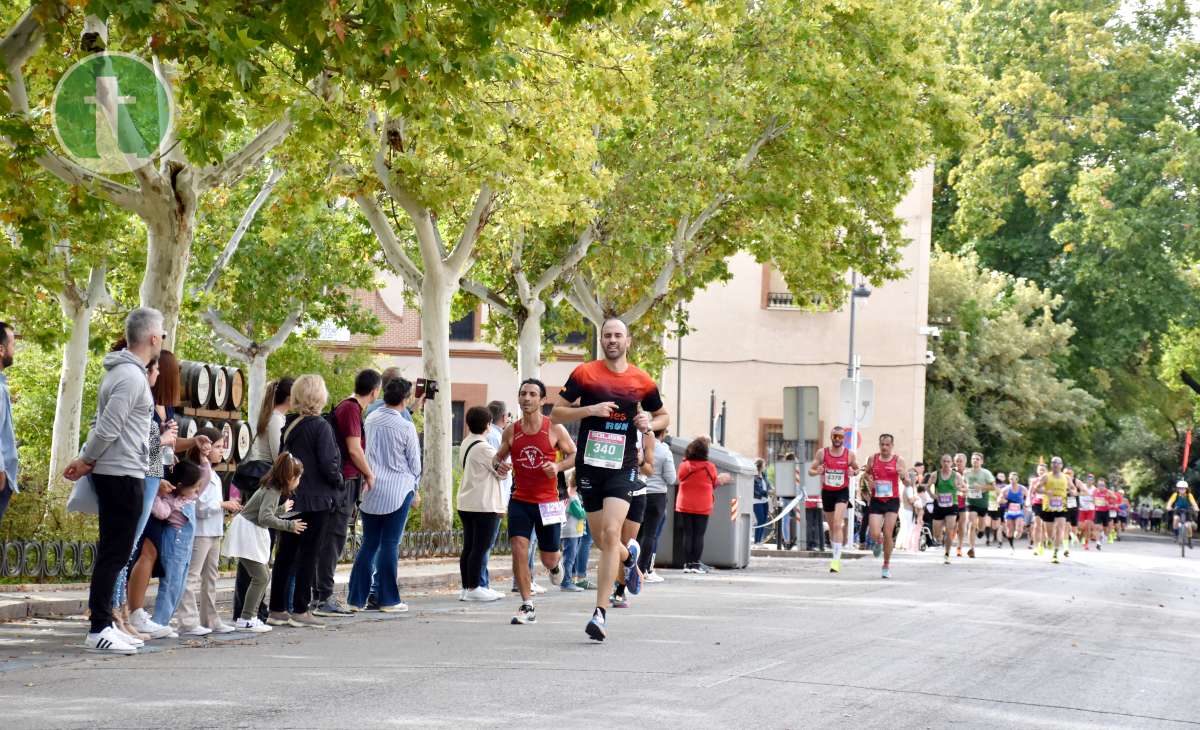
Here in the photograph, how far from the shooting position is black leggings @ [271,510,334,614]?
12.7 m

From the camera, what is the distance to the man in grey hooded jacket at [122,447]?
34.5ft

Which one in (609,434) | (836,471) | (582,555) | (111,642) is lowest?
(111,642)

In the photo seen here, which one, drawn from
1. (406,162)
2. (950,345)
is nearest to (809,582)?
(406,162)

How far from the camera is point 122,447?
10.6m

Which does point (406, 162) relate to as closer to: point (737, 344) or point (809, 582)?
point (809, 582)

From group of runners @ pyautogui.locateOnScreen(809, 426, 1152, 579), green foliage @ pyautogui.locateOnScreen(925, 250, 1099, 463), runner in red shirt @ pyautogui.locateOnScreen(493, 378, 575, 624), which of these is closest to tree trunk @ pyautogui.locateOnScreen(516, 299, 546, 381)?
group of runners @ pyautogui.locateOnScreen(809, 426, 1152, 579)

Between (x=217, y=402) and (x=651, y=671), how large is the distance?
14.6m

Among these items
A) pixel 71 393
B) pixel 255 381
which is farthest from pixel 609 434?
pixel 255 381

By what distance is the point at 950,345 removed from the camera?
5122 cm

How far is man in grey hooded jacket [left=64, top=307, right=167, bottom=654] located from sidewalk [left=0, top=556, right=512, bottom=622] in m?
2.78

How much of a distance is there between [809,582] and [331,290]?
67.2 feet

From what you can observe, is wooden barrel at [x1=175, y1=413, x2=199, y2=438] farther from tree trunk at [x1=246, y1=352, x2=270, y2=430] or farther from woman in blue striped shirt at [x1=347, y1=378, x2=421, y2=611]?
tree trunk at [x1=246, y1=352, x2=270, y2=430]

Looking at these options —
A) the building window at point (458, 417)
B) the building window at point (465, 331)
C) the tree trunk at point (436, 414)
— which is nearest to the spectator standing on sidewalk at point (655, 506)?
the tree trunk at point (436, 414)

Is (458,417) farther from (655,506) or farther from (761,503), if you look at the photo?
(655,506)
